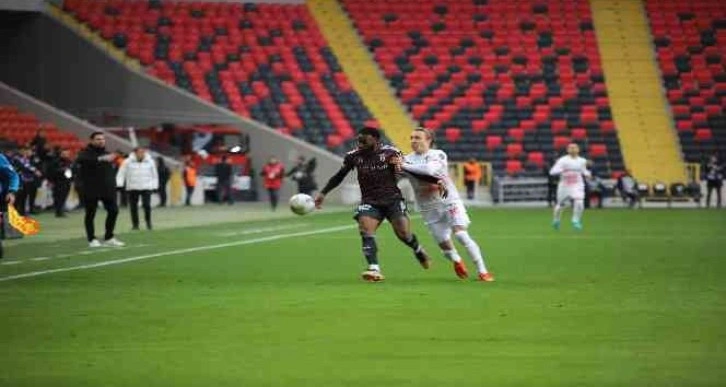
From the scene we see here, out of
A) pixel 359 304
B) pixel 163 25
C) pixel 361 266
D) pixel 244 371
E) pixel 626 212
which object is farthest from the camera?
pixel 163 25

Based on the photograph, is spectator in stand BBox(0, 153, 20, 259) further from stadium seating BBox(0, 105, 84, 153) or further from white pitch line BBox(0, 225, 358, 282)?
stadium seating BBox(0, 105, 84, 153)

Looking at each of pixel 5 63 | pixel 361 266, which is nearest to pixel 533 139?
pixel 5 63

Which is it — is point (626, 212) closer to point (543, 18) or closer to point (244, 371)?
point (543, 18)

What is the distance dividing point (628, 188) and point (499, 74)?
10401 mm

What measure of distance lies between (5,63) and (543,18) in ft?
67.4

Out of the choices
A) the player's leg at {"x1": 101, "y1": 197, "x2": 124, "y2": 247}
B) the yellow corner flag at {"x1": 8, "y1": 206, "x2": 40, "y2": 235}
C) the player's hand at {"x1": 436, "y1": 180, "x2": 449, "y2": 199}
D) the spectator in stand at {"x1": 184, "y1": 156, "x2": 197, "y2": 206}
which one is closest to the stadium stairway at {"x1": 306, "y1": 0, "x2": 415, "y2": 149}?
the spectator in stand at {"x1": 184, "y1": 156, "x2": 197, "y2": 206}

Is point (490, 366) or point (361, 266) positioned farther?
point (361, 266)

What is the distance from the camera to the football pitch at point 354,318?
38.0 ft

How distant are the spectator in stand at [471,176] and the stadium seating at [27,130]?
12256 millimetres

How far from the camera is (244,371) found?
38.1ft

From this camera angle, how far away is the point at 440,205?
20734mm

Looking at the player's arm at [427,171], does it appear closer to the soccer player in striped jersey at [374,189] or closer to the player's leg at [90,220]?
the soccer player in striped jersey at [374,189]

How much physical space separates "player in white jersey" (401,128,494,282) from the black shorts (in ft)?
0.79

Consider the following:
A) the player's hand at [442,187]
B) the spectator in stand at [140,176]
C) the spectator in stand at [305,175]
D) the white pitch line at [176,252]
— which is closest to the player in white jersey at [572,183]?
the white pitch line at [176,252]
